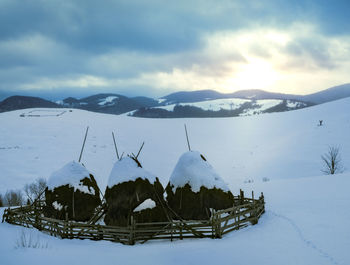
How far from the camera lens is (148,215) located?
1420cm

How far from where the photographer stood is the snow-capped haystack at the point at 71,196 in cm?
1634

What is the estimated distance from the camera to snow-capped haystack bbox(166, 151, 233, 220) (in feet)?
51.8

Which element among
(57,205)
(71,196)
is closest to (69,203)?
(71,196)

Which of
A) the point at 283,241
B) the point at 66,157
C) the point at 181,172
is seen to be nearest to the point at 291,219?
the point at 283,241

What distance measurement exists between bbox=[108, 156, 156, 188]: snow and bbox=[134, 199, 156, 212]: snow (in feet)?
3.28

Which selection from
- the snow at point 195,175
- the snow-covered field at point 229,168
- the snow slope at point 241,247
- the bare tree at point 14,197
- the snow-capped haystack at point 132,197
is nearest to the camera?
the snow slope at point 241,247

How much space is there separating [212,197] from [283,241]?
14.0 feet

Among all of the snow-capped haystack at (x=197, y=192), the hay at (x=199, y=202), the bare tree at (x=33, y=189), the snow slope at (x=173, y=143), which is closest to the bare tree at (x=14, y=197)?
the bare tree at (x=33, y=189)

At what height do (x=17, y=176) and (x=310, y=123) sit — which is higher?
(x=310, y=123)

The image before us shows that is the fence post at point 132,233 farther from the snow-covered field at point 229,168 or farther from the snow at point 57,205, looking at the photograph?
the snow at point 57,205

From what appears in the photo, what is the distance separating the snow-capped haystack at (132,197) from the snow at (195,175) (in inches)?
70.3

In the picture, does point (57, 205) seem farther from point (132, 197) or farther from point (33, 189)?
point (33, 189)

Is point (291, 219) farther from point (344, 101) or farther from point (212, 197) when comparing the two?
point (344, 101)

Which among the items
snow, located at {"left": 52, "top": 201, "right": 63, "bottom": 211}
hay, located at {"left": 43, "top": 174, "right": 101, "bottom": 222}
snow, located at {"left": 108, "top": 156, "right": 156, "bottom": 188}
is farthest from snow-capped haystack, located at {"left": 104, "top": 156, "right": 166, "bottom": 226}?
snow, located at {"left": 52, "top": 201, "right": 63, "bottom": 211}
